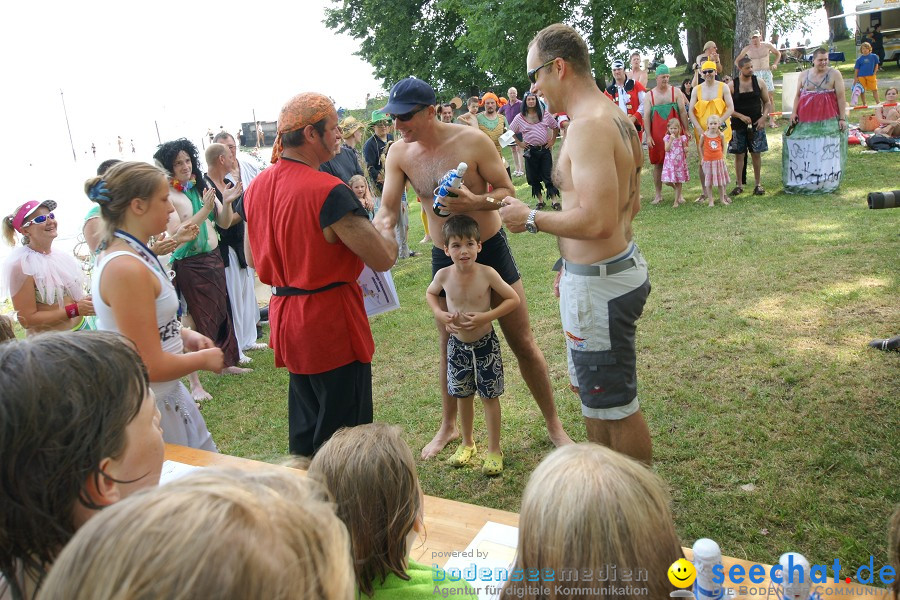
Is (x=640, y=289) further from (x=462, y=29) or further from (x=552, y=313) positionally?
(x=462, y=29)

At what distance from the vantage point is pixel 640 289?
2.90 meters

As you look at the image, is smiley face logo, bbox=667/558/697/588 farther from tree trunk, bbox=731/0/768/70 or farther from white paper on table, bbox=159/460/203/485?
tree trunk, bbox=731/0/768/70

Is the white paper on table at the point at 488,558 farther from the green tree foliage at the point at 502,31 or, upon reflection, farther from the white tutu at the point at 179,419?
the green tree foliage at the point at 502,31

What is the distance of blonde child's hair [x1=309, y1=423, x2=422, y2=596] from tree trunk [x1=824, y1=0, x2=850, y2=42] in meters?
33.8

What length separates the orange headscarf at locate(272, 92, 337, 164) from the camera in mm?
2896

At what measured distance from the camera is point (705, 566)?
59.7 inches

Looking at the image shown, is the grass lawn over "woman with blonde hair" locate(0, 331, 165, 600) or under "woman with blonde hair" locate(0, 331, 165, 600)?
under

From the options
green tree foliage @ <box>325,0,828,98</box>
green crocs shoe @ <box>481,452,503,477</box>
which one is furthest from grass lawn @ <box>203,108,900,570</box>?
green tree foliage @ <box>325,0,828,98</box>

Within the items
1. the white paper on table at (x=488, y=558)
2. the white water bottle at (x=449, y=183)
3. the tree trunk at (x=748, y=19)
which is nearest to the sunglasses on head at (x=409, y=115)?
the white water bottle at (x=449, y=183)

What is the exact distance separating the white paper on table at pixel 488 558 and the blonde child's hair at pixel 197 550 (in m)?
1.17

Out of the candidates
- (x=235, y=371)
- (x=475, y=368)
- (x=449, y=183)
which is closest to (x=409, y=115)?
(x=449, y=183)

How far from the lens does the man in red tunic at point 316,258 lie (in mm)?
2844

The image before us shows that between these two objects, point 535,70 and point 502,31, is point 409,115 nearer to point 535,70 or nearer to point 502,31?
point 535,70

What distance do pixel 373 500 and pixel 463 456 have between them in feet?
7.01
